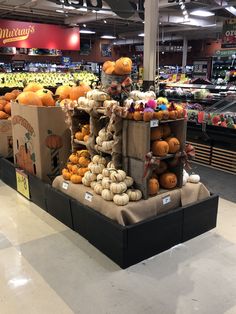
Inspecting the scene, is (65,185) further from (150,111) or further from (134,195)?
(150,111)

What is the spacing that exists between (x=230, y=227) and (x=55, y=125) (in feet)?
7.44

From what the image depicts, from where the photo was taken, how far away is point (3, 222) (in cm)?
353

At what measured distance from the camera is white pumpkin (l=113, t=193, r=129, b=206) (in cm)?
278

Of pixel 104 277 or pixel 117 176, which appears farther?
pixel 117 176

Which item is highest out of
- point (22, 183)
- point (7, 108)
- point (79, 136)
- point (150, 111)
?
point (150, 111)

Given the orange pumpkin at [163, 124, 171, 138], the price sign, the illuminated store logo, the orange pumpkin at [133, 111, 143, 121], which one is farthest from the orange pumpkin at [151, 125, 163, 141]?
the illuminated store logo

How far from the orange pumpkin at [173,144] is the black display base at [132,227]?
21.5 inches

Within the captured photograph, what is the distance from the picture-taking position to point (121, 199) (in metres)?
2.78

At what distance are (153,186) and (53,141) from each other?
148cm

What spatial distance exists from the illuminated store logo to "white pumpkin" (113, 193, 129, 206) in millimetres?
8694

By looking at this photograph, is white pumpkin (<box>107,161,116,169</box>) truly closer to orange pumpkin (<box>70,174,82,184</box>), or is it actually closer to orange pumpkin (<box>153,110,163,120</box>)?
orange pumpkin (<box>70,174,82,184</box>)

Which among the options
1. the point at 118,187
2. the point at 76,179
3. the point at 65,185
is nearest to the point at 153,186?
the point at 118,187

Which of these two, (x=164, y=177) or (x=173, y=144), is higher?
(x=173, y=144)

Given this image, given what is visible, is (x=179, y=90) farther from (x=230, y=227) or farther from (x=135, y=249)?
(x=135, y=249)
